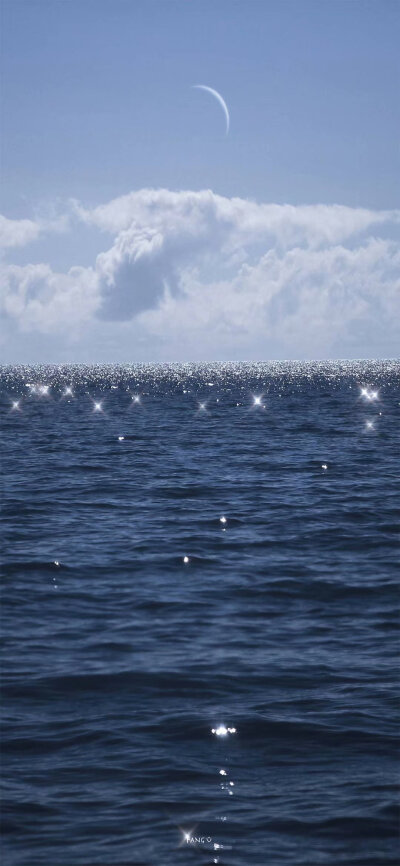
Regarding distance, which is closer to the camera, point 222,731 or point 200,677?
point 222,731

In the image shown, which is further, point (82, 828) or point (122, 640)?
point (122, 640)

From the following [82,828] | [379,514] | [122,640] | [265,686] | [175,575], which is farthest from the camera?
[379,514]

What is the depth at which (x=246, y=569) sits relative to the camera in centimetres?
1809

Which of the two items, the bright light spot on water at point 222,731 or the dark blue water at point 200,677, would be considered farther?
the bright light spot on water at point 222,731

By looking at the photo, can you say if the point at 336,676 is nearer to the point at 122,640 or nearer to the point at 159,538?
the point at 122,640

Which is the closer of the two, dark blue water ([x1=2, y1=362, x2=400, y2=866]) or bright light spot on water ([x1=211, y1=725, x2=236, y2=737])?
dark blue water ([x1=2, y1=362, x2=400, y2=866])

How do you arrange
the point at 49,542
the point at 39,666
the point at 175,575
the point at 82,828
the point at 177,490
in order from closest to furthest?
1. the point at 82,828
2. the point at 39,666
3. the point at 175,575
4. the point at 49,542
5. the point at 177,490

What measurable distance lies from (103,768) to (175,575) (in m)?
8.62

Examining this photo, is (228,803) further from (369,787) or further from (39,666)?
(39,666)

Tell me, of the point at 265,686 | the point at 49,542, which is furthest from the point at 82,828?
the point at 49,542

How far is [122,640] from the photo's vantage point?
43.9ft

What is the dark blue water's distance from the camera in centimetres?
798

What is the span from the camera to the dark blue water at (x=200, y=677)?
7.98 meters

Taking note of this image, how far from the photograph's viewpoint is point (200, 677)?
38.5ft
